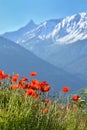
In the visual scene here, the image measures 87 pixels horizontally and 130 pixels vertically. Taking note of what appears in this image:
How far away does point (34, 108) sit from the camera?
253 inches

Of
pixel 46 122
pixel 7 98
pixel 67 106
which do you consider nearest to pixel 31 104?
pixel 46 122

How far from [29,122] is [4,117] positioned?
43cm

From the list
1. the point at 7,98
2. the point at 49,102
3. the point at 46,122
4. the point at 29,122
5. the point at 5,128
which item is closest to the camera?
the point at 5,128

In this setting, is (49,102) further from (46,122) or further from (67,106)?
(46,122)

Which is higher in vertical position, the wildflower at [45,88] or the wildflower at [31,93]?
the wildflower at [45,88]

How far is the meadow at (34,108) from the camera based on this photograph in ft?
18.4

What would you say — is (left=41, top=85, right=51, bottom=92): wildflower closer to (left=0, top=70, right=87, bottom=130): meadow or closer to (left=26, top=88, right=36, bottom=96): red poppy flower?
(left=0, top=70, right=87, bottom=130): meadow

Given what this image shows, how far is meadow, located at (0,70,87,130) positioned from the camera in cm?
560

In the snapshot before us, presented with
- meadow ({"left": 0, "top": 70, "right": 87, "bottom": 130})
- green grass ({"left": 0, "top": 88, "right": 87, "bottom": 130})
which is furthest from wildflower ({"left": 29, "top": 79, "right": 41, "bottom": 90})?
green grass ({"left": 0, "top": 88, "right": 87, "bottom": 130})

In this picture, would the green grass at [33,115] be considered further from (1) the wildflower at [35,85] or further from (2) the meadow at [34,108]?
(1) the wildflower at [35,85]

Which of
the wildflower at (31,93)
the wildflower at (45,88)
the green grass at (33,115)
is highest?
the wildflower at (45,88)

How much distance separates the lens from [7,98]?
7.02 m

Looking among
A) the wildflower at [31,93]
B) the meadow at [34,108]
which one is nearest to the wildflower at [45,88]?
the meadow at [34,108]

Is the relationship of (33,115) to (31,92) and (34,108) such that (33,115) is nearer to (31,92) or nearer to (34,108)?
(34,108)
